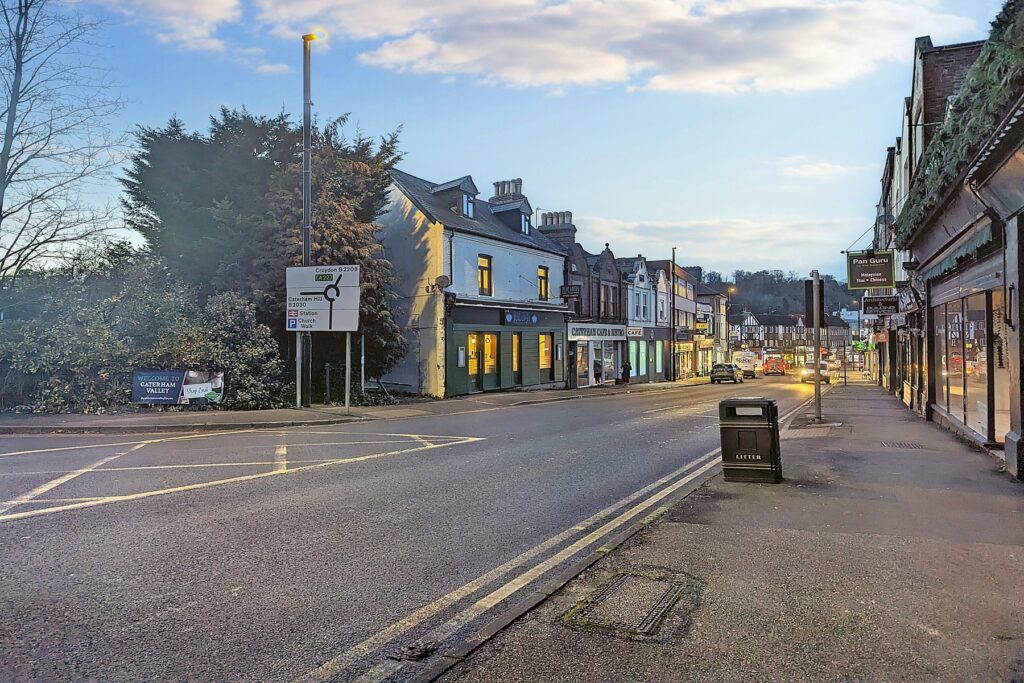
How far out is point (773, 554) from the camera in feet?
18.0

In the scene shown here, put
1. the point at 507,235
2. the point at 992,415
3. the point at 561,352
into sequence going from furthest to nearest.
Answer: the point at 561,352 < the point at 507,235 < the point at 992,415

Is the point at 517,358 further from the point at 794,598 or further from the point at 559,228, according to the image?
the point at 794,598

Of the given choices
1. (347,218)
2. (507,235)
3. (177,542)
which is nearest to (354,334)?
(347,218)

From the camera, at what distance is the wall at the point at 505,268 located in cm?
2767

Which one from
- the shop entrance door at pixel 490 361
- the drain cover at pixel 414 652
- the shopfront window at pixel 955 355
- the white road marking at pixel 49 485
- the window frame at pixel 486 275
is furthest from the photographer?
the shop entrance door at pixel 490 361

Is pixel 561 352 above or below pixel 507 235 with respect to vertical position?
below

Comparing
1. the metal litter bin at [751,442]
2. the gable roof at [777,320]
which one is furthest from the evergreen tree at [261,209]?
the gable roof at [777,320]

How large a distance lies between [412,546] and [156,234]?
22559 mm

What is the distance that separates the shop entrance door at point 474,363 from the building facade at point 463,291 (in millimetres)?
42

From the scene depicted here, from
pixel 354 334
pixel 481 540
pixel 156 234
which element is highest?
pixel 156 234

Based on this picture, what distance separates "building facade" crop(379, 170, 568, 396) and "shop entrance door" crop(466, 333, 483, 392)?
0.04 metres

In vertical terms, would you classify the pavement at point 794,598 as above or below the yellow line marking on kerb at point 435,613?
above

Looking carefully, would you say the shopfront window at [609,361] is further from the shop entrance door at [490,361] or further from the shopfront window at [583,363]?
the shop entrance door at [490,361]

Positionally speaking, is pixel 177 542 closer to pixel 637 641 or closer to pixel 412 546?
pixel 412 546
